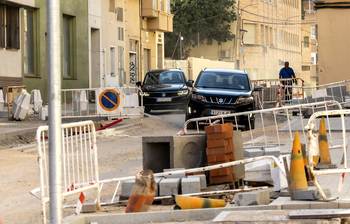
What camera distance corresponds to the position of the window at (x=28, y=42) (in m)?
26.2

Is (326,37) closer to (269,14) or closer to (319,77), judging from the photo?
(319,77)

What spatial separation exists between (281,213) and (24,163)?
669cm

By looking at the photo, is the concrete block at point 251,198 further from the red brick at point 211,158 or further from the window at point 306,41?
the window at point 306,41

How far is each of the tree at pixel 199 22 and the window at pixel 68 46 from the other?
26.1m

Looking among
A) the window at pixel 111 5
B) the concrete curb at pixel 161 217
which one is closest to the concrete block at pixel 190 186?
the concrete curb at pixel 161 217

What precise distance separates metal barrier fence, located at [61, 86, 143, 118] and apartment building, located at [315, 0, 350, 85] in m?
7.43

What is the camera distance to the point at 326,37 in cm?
2105

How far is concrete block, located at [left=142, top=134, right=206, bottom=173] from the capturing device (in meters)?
8.19

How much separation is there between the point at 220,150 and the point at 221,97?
26.7ft

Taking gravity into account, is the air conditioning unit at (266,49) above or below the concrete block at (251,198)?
above

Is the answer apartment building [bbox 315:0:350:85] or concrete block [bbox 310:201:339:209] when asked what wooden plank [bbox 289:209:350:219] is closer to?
concrete block [bbox 310:201:339:209]

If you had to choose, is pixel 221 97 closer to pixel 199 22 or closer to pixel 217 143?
pixel 217 143

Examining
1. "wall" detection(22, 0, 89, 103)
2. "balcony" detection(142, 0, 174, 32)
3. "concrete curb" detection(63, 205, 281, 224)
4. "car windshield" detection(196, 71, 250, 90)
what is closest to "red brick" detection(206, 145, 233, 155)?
"concrete curb" detection(63, 205, 281, 224)

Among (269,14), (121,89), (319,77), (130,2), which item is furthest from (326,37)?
(269,14)
